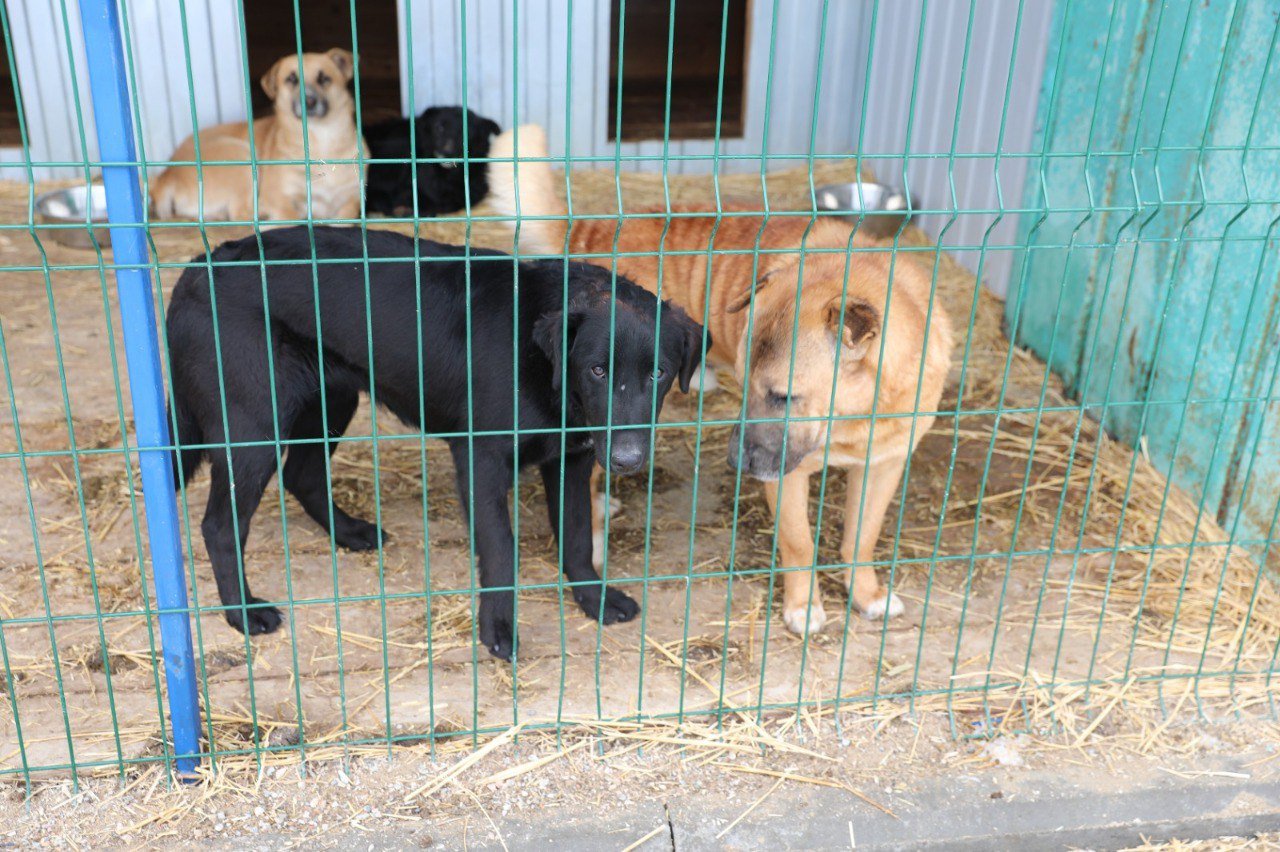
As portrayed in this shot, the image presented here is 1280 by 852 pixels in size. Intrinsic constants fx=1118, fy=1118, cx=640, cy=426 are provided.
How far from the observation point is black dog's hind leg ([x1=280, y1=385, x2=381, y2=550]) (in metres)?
3.75

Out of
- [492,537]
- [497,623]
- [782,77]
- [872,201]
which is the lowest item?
[497,623]

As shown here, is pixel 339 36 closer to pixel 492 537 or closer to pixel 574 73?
pixel 574 73

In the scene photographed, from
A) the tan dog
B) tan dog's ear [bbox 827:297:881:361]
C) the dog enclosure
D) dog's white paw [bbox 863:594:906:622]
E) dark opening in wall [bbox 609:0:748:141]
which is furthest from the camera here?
dark opening in wall [bbox 609:0:748:141]

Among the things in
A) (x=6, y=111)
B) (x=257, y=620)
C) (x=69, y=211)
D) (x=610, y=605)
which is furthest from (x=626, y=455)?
(x=6, y=111)

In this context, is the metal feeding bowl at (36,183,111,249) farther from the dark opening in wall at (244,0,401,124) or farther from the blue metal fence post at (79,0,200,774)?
the blue metal fence post at (79,0,200,774)

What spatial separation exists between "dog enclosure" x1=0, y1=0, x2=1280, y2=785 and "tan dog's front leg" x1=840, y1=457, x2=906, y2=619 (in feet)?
0.27

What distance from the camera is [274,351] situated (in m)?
3.19

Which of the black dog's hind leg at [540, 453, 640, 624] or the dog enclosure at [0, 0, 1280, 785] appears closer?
the dog enclosure at [0, 0, 1280, 785]

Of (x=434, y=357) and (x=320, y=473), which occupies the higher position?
(x=434, y=357)

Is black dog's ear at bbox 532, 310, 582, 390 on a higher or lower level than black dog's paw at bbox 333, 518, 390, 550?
higher

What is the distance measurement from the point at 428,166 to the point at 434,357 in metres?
5.18

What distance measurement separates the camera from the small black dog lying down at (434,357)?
305 cm

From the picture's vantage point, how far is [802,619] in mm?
3592

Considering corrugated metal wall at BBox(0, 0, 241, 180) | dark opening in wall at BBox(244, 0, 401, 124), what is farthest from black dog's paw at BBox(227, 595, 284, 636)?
dark opening in wall at BBox(244, 0, 401, 124)
